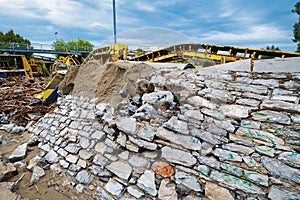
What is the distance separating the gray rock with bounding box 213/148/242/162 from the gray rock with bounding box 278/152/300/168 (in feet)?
1.22

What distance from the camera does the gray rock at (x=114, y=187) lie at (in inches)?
87.4

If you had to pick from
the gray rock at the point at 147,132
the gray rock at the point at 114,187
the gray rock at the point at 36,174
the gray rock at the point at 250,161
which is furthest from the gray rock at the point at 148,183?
the gray rock at the point at 36,174

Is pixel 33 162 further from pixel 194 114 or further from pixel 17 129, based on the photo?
pixel 194 114

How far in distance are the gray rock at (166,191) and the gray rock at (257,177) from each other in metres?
0.81

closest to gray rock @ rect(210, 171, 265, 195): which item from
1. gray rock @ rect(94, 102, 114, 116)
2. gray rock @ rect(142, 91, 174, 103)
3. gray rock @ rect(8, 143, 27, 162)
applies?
gray rock @ rect(142, 91, 174, 103)

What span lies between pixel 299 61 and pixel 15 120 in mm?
6848

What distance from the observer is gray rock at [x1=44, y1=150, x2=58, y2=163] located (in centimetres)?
317

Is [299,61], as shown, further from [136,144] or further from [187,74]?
[136,144]

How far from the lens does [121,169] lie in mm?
2387

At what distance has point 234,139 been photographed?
1.92m

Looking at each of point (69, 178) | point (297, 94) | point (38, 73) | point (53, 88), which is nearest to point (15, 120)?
point (53, 88)

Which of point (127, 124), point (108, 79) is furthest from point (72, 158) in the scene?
point (108, 79)

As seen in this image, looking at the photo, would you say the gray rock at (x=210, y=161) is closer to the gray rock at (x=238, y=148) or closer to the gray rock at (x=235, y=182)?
the gray rock at (x=235, y=182)

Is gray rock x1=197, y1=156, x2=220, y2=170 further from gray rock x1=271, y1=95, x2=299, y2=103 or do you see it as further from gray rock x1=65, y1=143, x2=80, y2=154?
gray rock x1=65, y1=143, x2=80, y2=154
